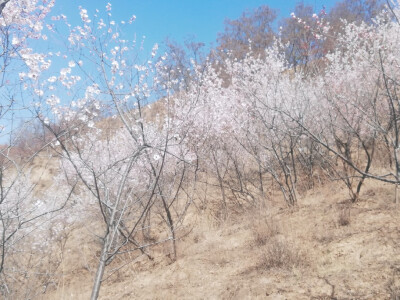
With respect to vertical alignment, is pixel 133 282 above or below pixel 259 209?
below

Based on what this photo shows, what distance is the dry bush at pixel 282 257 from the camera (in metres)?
5.38

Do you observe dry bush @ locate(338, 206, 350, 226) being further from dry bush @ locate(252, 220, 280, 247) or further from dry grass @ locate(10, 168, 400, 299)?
dry bush @ locate(252, 220, 280, 247)

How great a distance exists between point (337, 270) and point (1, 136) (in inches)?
208

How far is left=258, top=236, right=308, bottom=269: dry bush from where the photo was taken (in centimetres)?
538

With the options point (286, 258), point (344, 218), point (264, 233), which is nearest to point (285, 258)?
point (286, 258)

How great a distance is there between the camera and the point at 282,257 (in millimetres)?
5520

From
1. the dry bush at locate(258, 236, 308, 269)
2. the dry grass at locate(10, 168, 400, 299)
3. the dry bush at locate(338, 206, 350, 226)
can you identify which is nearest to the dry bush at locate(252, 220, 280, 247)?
the dry grass at locate(10, 168, 400, 299)

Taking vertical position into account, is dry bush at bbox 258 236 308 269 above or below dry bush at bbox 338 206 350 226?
below

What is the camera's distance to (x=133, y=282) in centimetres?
775

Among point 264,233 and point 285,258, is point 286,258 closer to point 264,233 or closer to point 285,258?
point 285,258

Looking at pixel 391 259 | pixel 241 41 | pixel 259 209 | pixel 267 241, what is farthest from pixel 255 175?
pixel 241 41

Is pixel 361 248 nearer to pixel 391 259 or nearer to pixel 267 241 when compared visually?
pixel 391 259

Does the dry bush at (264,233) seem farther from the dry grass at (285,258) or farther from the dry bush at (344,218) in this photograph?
the dry bush at (344,218)

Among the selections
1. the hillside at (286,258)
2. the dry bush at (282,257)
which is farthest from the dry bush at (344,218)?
the dry bush at (282,257)
